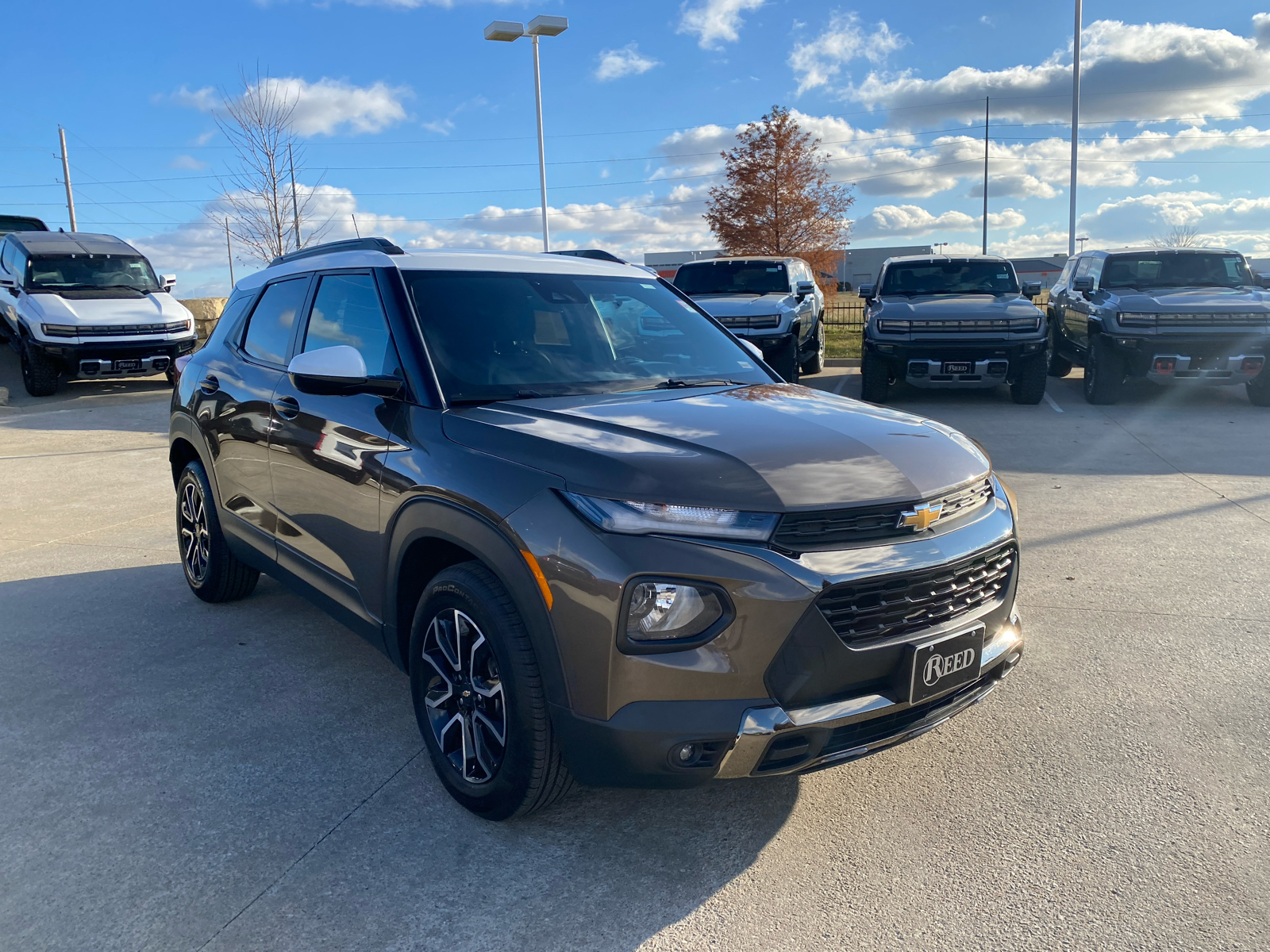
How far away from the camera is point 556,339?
3674 millimetres

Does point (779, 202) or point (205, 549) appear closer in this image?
point (205, 549)

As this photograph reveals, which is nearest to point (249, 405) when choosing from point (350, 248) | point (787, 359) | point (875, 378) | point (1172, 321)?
point (350, 248)

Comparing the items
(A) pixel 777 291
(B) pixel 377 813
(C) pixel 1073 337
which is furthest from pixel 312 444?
(C) pixel 1073 337

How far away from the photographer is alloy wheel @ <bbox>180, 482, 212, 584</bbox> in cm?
498

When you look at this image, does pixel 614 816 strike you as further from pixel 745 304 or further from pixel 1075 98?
pixel 1075 98

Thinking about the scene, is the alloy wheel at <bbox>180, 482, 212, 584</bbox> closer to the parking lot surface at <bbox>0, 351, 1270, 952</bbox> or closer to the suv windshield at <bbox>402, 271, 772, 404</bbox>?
the parking lot surface at <bbox>0, 351, 1270, 952</bbox>

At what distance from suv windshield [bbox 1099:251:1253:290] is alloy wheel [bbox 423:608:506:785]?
38.0ft

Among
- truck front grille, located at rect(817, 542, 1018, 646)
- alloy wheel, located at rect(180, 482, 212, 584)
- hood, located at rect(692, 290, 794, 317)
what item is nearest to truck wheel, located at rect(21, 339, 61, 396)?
hood, located at rect(692, 290, 794, 317)

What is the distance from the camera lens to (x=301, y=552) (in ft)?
12.7

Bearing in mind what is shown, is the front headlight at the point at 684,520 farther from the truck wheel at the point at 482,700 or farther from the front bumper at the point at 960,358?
the front bumper at the point at 960,358

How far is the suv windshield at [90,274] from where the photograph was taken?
48.4 feet

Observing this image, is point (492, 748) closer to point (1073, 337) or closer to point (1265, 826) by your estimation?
point (1265, 826)

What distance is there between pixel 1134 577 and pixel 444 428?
4055 millimetres

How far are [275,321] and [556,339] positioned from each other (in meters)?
1.48
